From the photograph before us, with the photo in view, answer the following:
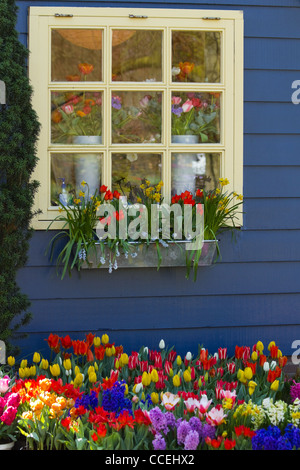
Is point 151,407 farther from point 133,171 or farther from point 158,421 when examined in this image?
point 133,171

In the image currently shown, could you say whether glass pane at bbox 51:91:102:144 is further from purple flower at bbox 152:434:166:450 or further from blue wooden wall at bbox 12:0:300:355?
purple flower at bbox 152:434:166:450

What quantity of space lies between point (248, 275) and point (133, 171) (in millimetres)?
889

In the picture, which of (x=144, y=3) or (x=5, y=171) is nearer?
(x=5, y=171)

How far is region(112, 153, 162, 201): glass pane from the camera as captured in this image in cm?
389

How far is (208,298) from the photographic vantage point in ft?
12.9

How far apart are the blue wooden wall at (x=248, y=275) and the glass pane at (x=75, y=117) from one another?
55 cm

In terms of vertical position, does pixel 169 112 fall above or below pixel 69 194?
above

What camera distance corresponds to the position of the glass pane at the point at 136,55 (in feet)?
12.7

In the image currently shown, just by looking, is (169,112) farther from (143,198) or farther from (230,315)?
(230,315)

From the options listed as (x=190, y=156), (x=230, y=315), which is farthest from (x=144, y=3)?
(x=230, y=315)

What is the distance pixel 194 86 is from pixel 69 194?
0.94 m

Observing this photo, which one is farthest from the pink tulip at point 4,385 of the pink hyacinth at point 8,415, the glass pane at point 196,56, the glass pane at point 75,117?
the glass pane at point 196,56

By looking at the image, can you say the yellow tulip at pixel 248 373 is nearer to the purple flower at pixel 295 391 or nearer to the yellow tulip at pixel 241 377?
the yellow tulip at pixel 241 377

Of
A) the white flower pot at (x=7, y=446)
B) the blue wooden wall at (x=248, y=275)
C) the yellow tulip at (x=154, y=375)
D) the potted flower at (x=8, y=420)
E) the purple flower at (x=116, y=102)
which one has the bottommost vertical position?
the white flower pot at (x=7, y=446)
